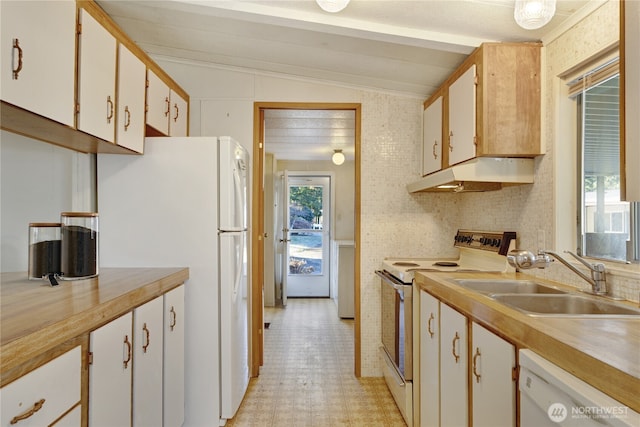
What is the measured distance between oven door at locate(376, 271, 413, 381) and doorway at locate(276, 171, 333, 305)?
3.24 metres

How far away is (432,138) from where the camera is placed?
2.73 metres

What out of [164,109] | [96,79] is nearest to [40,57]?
[96,79]

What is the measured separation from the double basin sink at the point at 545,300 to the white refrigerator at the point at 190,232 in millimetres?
1366

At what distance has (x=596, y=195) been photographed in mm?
1718

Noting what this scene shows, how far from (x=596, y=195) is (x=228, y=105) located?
250cm

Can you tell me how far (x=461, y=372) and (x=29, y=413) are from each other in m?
1.48

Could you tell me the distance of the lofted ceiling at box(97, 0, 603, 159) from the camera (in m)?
1.84

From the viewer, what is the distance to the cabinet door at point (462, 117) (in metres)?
2.02

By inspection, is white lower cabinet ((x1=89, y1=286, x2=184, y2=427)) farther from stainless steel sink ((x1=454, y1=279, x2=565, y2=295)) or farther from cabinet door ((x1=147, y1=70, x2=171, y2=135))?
stainless steel sink ((x1=454, y1=279, x2=565, y2=295))

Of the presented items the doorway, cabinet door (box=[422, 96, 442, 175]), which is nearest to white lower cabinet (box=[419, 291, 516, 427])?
cabinet door (box=[422, 96, 442, 175])

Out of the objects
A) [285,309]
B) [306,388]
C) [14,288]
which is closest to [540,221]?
[306,388]

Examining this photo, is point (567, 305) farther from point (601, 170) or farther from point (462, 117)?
point (462, 117)

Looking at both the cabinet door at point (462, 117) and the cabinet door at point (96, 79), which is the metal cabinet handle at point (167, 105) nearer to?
the cabinet door at point (96, 79)

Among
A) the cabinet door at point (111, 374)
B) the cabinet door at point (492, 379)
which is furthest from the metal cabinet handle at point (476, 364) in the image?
the cabinet door at point (111, 374)
